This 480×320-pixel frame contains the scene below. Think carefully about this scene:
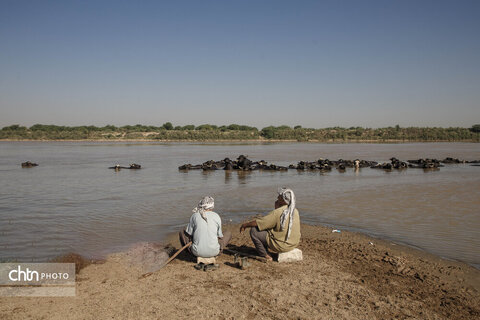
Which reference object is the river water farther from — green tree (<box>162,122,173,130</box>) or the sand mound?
green tree (<box>162,122,173,130</box>)

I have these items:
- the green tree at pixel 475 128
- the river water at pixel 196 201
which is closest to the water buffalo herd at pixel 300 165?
the river water at pixel 196 201

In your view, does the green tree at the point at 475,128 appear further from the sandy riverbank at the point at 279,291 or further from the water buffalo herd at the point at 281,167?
the sandy riverbank at the point at 279,291

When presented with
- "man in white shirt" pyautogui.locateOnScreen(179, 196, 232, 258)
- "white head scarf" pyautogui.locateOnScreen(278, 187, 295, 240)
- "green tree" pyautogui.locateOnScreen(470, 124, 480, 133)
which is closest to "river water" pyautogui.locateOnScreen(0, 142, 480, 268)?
"man in white shirt" pyautogui.locateOnScreen(179, 196, 232, 258)

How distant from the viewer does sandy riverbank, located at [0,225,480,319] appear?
463 centimetres

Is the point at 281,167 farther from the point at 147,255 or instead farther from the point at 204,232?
the point at 204,232

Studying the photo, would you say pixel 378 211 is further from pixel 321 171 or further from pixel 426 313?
pixel 321 171

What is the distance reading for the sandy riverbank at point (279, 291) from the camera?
4.63m

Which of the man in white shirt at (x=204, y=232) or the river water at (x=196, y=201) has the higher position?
the man in white shirt at (x=204, y=232)

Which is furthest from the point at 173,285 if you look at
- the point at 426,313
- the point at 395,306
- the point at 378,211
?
the point at 378,211

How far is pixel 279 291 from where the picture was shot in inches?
206

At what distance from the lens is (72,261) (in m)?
6.52

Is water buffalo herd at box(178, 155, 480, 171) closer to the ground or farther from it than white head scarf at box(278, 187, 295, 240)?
closer to the ground

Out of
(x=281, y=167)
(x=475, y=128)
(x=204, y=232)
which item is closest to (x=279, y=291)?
(x=204, y=232)

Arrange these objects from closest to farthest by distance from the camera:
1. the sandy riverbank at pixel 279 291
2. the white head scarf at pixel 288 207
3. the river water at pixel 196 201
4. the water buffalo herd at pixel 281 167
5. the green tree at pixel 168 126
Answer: the sandy riverbank at pixel 279 291 → the white head scarf at pixel 288 207 → the river water at pixel 196 201 → the water buffalo herd at pixel 281 167 → the green tree at pixel 168 126
